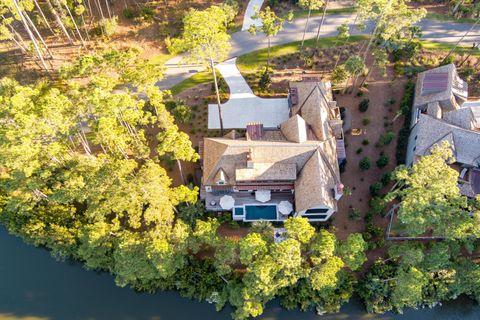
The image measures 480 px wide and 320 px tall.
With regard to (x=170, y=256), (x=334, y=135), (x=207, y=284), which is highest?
(x=334, y=135)

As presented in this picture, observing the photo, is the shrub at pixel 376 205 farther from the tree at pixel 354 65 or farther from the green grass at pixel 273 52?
the green grass at pixel 273 52

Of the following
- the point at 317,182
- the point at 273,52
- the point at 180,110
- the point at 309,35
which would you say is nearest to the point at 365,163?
the point at 317,182

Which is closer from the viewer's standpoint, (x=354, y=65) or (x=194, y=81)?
(x=354, y=65)

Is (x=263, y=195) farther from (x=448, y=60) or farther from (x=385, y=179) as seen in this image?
(x=448, y=60)

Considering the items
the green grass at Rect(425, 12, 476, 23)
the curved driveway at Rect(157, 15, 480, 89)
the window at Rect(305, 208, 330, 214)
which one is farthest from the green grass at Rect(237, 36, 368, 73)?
the window at Rect(305, 208, 330, 214)

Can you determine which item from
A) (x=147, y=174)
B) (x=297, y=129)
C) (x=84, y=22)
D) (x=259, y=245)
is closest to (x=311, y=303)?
(x=259, y=245)

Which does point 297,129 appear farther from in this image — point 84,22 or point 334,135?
point 84,22

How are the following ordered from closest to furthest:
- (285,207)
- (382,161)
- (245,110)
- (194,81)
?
(285,207) → (382,161) → (245,110) → (194,81)
